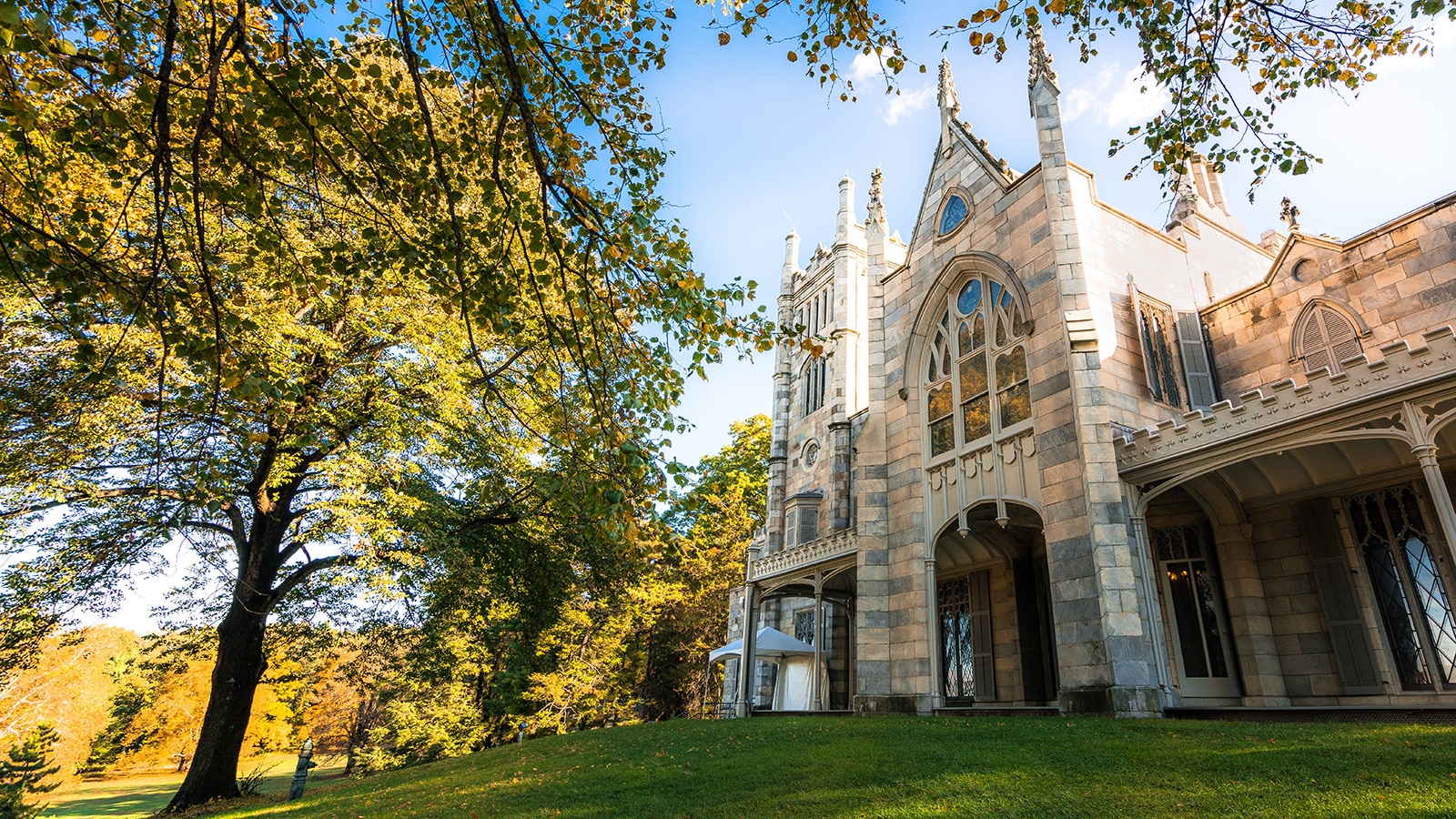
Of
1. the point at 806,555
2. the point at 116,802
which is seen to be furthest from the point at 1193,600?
the point at 116,802

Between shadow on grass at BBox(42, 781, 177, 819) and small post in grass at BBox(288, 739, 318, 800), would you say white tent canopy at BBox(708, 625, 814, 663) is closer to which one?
small post in grass at BBox(288, 739, 318, 800)

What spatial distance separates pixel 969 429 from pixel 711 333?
10468mm

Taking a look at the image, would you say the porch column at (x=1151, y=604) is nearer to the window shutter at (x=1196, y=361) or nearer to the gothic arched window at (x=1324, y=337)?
the window shutter at (x=1196, y=361)

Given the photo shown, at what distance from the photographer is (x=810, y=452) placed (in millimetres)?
28672

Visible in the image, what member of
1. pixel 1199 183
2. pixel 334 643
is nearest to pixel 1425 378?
pixel 1199 183

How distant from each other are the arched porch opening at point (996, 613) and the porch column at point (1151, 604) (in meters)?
2.61

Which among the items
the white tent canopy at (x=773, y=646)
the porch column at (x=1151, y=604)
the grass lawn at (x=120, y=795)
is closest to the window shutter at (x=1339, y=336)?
the porch column at (x=1151, y=604)

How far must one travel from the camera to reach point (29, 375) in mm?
11711

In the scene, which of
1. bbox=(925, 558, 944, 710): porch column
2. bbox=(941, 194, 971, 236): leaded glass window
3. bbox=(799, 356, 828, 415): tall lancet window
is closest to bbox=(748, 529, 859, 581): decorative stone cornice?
bbox=(925, 558, 944, 710): porch column

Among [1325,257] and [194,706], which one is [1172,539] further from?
[194,706]

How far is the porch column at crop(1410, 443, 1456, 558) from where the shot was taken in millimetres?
8070

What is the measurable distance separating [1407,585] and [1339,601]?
0.86 metres

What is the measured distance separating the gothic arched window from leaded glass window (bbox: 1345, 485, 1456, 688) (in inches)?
113

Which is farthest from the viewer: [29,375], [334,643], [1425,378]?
[334,643]
